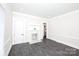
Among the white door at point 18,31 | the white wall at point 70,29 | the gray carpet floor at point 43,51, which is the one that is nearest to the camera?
the gray carpet floor at point 43,51

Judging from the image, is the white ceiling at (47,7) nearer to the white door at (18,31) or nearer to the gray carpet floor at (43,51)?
the white door at (18,31)

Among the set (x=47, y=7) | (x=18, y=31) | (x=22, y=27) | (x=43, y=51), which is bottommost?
(x=43, y=51)

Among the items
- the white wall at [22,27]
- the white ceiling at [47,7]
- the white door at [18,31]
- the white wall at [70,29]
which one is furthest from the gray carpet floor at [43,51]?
the white ceiling at [47,7]

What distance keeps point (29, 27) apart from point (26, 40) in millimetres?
1239

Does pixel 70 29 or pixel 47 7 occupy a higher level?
pixel 47 7

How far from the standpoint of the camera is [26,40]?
6.12m

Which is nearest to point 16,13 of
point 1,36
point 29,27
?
point 29,27

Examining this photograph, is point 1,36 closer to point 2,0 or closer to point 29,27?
point 2,0

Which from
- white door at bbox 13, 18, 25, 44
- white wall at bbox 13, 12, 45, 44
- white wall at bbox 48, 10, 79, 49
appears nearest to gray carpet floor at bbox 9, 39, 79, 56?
white wall at bbox 48, 10, 79, 49

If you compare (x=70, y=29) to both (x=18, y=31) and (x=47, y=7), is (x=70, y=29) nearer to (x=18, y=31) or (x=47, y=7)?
(x=47, y=7)

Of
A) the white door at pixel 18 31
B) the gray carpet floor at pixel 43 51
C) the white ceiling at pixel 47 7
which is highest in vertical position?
the white ceiling at pixel 47 7

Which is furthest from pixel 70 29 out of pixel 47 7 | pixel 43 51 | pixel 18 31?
pixel 18 31

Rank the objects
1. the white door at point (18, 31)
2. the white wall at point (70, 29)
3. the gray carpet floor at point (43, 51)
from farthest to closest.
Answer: the white door at point (18, 31), the white wall at point (70, 29), the gray carpet floor at point (43, 51)

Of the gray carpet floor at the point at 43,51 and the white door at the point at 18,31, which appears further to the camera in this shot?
the white door at the point at 18,31
